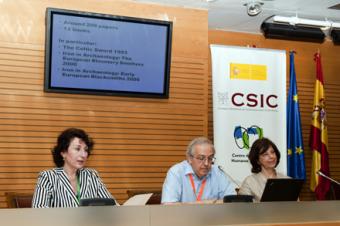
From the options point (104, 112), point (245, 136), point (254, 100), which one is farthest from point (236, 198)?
point (254, 100)

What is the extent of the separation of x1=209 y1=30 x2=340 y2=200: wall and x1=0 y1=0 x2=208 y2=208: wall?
1419 millimetres

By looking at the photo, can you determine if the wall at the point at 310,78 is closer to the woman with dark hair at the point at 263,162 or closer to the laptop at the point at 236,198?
the woman with dark hair at the point at 263,162

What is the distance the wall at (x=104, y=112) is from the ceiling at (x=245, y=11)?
0.79 feet

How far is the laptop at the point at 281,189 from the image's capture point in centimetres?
369

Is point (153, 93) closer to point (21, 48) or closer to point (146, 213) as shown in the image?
point (21, 48)

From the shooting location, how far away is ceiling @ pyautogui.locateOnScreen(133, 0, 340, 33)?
20.5ft

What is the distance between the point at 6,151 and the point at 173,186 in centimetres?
187

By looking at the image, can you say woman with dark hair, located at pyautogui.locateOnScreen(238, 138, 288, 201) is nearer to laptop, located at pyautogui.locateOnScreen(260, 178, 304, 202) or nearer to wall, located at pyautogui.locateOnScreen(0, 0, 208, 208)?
laptop, located at pyautogui.locateOnScreen(260, 178, 304, 202)

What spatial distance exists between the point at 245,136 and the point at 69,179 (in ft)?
8.61

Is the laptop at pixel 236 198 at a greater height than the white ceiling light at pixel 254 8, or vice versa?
the white ceiling light at pixel 254 8

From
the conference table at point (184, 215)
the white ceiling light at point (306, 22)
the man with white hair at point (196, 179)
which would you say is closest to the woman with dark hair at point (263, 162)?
the man with white hair at point (196, 179)

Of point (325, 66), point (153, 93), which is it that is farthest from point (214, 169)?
point (325, 66)

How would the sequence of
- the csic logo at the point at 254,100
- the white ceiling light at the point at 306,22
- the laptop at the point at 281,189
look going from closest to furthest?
1. the laptop at the point at 281,189
2. the csic logo at the point at 254,100
3. the white ceiling light at the point at 306,22

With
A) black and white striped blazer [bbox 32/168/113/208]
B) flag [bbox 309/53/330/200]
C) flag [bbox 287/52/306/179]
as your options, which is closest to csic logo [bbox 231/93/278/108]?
flag [bbox 287/52/306/179]
